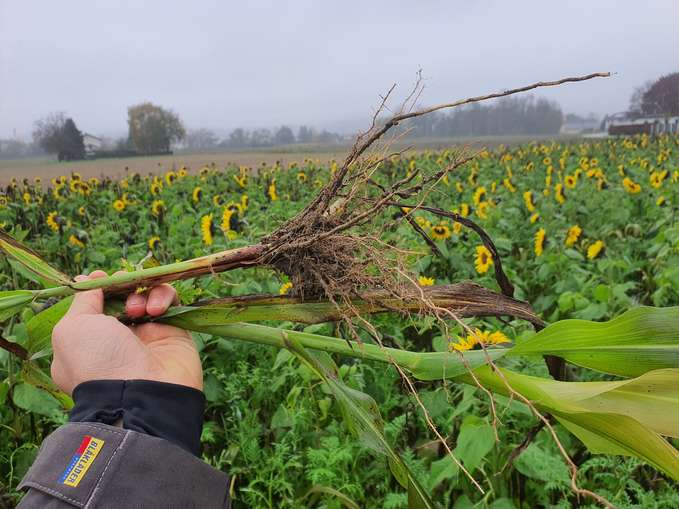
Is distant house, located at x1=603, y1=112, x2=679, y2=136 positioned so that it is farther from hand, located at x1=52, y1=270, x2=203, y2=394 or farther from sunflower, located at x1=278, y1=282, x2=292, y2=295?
hand, located at x1=52, y1=270, x2=203, y2=394

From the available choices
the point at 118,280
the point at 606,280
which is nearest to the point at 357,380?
the point at 118,280

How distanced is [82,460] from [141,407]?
0.15 metres

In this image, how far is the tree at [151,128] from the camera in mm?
22891

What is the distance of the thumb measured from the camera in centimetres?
125

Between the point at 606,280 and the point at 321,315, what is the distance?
2.48 meters

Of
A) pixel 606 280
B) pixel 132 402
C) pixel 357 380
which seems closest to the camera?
pixel 132 402

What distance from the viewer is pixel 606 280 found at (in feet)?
10.1

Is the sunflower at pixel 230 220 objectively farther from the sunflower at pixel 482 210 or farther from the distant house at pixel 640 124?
the distant house at pixel 640 124

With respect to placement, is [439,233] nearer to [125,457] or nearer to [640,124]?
[125,457]

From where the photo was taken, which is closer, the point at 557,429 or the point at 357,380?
→ the point at 557,429

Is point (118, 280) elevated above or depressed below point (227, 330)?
above

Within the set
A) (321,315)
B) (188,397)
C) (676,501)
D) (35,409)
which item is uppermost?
(321,315)

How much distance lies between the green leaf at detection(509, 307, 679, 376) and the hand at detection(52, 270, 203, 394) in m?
0.84

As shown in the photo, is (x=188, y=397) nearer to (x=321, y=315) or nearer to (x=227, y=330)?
(x=227, y=330)
